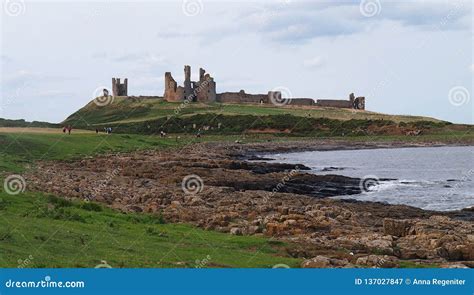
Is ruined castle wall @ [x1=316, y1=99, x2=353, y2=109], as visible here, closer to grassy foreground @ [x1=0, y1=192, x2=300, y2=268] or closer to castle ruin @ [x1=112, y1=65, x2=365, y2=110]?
castle ruin @ [x1=112, y1=65, x2=365, y2=110]

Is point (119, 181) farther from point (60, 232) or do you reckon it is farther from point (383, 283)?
point (383, 283)

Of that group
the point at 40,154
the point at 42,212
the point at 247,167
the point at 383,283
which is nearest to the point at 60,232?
the point at 42,212

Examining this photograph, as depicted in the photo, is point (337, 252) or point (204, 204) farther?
point (204, 204)

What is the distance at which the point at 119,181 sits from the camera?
33250mm

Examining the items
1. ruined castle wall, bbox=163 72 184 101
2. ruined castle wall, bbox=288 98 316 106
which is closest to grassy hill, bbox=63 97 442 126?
ruined castle wall, bbox=163 72 184 101

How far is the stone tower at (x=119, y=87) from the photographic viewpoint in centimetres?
16438

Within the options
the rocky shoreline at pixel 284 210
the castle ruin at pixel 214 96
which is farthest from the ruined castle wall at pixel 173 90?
the rocky shoreline at pixel 284 210

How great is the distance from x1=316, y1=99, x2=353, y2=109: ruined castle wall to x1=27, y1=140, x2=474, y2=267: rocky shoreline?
115 meters

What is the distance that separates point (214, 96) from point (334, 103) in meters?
28.7

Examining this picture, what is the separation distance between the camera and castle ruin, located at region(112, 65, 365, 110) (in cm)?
14775

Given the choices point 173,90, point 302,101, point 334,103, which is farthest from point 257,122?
point 334,103

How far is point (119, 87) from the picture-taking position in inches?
6545

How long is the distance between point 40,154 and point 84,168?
6429 millimetres

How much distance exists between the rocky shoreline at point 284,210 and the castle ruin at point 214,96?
10307cm
